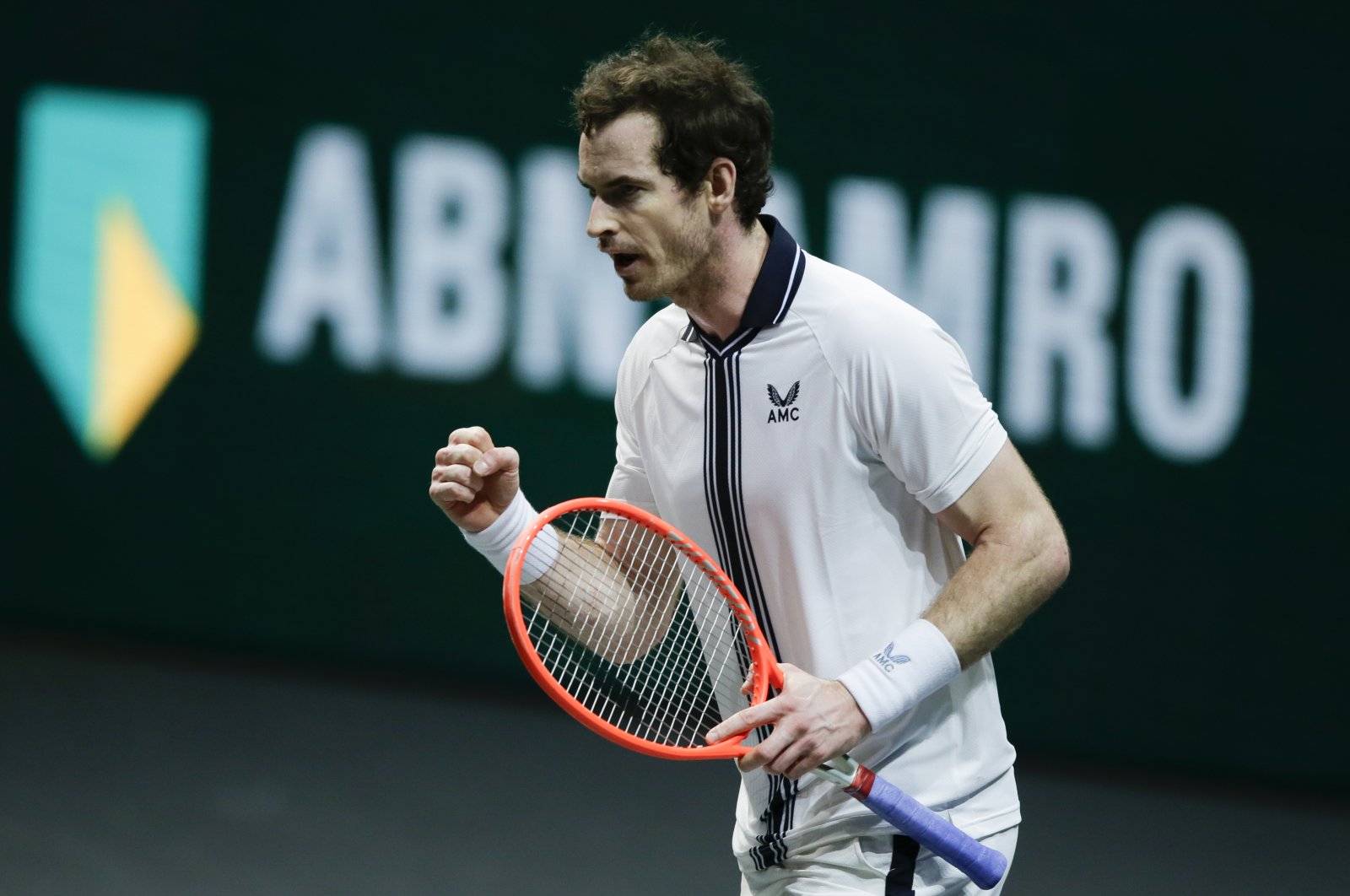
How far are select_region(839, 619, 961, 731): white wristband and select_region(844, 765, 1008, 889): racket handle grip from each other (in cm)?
10

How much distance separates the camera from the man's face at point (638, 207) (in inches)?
86.5

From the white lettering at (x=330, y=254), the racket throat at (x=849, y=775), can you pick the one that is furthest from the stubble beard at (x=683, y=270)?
the white lettering at (x=330, y=254)

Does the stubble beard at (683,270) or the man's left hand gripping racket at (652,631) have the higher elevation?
the stubble beard at (683,270)

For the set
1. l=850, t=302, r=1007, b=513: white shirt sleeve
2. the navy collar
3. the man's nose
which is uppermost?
the man's nose

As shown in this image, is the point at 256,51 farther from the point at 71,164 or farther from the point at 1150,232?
the point at 1150,232

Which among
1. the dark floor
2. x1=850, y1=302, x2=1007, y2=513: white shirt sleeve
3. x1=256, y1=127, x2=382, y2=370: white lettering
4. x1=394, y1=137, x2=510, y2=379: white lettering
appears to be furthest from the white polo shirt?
x1=256, y1=127, x2=382, y2=370: white lettering

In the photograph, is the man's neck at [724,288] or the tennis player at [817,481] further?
the man's neck at [724,288]

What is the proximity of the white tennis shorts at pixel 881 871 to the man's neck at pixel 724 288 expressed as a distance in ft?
2.34

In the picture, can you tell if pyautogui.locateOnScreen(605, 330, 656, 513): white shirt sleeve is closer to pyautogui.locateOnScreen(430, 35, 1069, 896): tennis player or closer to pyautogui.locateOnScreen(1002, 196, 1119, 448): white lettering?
pyautogui.locateOnScreen(430, 35, 1069, 896): tennis player

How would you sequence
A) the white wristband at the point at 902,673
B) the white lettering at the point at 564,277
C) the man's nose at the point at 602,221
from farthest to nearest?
the white lettering at the point at 564,277 < the man's nose at the point at 602,221 < the white wristband at the point at 902,673

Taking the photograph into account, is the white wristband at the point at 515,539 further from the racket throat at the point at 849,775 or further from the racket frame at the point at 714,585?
the racket throat at the point at 849,775

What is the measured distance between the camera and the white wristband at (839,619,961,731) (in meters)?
2.06

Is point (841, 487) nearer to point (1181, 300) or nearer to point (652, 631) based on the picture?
point (652, 631)

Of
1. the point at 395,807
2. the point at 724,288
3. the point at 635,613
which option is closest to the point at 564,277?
the point at 395,807
